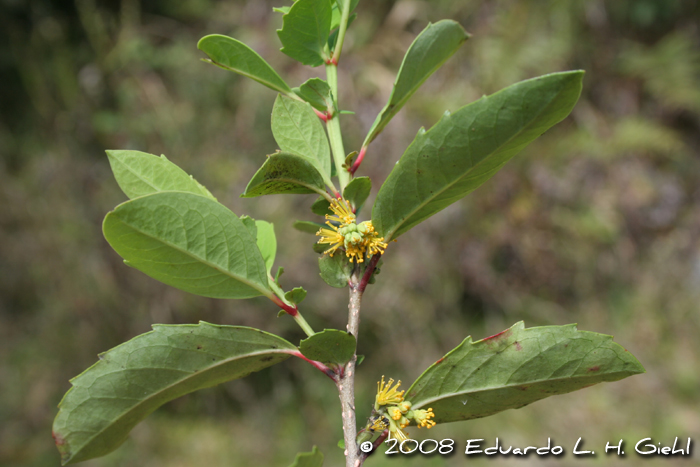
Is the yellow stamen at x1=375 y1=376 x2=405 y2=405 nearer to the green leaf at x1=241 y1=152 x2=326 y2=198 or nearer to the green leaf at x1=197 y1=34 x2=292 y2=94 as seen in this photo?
the green leaf at x1=241 y1=152 x2=326 y2=198

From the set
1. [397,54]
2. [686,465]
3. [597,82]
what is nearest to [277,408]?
[686,465]

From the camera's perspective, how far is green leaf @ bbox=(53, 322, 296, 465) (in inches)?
16.0

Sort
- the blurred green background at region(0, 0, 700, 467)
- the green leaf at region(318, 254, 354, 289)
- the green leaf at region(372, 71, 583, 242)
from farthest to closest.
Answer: the blurred green background at region(0, 0, 700, 467), the green leaf at region(318, 254, 354, 289), the green leaf at region(372, 71, 583, 242)

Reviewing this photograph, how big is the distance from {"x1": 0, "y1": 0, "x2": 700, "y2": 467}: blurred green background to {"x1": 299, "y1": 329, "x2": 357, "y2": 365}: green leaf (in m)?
2.39

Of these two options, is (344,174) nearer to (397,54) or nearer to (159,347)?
(159,347)

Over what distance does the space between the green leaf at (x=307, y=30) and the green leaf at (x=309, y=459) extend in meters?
0.41

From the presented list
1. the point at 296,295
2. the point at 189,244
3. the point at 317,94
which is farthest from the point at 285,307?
the point at 317,94

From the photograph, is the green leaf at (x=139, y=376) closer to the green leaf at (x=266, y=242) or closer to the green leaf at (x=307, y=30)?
the green leaf at (x=266, y=242)

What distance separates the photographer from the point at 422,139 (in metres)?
0.39

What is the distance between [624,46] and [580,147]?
1.22 metres

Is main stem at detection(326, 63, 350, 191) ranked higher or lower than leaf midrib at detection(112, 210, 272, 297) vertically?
higher

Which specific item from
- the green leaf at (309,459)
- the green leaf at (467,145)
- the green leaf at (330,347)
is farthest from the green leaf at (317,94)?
the green leaf at (309,459)

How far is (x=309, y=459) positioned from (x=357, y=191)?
0.27m

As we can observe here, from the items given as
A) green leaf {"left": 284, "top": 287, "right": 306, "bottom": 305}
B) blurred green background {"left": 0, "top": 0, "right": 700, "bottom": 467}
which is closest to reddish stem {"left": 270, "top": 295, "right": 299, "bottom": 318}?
green leaf {"left": 284, "top": 287, "right": 306, "bottom": 305}
